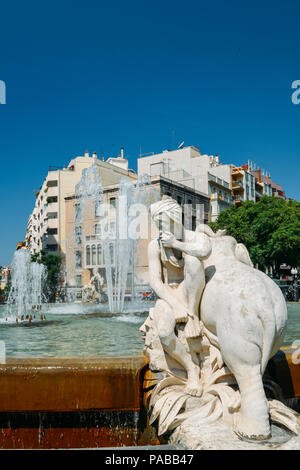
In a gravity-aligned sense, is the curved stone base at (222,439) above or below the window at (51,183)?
below

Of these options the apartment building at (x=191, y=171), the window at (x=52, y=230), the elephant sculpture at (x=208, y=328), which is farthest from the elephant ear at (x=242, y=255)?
the window at (x=52, y=230)

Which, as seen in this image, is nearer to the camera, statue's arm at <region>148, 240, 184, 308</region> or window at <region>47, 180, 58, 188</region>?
statue's arm at <region>148, 240, 184, 308</region>

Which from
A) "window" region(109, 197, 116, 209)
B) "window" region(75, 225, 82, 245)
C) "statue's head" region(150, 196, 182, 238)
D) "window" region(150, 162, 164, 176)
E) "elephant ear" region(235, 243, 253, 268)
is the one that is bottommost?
"elephant ear" region(235, 243, 253, 268)

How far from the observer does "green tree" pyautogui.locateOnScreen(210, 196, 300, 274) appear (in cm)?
3041

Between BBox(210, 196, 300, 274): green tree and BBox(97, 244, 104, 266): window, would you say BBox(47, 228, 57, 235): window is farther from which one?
BBox(210, 196, 300, 274): green tree

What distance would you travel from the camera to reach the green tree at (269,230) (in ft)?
99.8

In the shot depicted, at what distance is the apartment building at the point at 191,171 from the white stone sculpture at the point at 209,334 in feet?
154

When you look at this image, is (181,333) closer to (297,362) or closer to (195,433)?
(195,433)

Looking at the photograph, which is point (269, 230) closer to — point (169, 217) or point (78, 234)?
point (78, 234)

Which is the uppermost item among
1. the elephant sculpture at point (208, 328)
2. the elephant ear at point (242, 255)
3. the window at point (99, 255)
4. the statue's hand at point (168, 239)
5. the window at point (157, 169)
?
the window at point (157, 169)

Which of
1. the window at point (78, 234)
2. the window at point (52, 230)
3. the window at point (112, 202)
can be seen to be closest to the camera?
the window at point (112, 202)

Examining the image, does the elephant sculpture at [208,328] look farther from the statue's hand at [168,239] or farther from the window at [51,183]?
the window at [51,183]

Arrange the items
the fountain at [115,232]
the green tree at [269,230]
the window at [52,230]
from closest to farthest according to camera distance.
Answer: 1. the fountain at [115,232]
2. the green tree at [269,230]
3. the window at [52,230]

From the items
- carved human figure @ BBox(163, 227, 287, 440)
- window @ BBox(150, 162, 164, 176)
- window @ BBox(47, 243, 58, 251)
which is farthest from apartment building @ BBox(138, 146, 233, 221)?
carved human figure @ BBox(163, 227, 287, 440)
